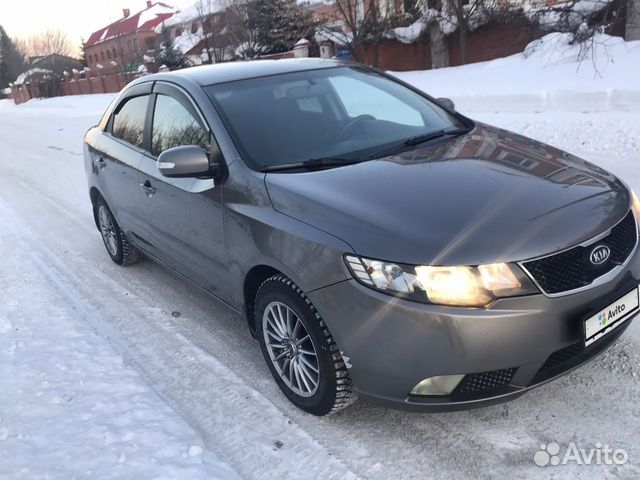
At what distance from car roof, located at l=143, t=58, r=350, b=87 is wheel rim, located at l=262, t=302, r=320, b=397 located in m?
1.60

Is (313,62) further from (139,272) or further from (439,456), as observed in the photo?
(439,456)

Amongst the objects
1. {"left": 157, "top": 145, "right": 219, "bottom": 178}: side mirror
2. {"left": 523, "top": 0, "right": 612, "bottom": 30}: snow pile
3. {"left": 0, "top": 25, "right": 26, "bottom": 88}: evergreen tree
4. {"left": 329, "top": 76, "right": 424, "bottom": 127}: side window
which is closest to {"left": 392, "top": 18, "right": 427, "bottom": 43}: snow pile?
{"left": 523, "top": 0, "right": 612, "bottom": 30}: snow pile

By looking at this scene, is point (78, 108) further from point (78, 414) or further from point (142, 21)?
point (142, 21)

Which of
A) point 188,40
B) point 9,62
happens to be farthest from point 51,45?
point 188,40

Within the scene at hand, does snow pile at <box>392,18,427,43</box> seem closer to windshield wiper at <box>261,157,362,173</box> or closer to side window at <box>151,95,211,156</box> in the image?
side window at <box>151,95,211,156</box>

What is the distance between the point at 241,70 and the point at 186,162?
1.10 meters

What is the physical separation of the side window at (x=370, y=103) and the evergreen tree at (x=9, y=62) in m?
77.8

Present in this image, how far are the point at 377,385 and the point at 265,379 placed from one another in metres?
1.01

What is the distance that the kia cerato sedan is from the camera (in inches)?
91.2

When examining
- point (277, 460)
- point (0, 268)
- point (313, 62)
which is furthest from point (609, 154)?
point (0, 268)

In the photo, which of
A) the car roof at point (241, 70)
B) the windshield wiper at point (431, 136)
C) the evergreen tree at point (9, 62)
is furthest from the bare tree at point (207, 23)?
the evergreen tree at point (9, 62)

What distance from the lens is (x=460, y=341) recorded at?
229 cm

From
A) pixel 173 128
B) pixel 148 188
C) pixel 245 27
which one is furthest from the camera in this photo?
pixel 245 27

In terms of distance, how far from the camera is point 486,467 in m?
2.47
